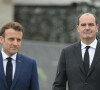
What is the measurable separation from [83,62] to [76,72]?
0.16 metres

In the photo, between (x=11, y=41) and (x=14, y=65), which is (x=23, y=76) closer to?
(x=14, y=65)

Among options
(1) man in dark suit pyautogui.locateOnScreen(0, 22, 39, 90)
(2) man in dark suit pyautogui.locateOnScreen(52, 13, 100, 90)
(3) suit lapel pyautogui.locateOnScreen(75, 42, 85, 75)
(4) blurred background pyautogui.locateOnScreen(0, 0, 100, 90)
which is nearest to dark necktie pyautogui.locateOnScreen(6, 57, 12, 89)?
(1) man in dark suit pyautogui.locateOnScreen(0, 22, 39, 90)

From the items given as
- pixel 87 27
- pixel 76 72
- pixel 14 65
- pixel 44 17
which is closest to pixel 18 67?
pixel 14 65

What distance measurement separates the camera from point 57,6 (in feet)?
103

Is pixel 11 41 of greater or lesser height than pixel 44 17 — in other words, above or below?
below

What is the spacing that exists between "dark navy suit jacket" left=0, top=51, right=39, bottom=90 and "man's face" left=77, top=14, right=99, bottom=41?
2.45 ft

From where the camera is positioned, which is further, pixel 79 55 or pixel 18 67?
pixel 79 55

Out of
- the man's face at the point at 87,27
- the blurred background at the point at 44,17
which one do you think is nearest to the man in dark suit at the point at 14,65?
the man's face at the point at 87,27

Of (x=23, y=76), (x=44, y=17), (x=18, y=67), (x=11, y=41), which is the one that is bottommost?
(x=23, y=76)

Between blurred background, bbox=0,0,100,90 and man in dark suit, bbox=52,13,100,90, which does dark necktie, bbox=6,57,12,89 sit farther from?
blurred background, bbox=0,0,100,90

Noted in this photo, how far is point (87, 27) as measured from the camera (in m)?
5.30

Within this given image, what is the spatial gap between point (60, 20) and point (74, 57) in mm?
25213

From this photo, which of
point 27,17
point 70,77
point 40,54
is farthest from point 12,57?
point 27,17

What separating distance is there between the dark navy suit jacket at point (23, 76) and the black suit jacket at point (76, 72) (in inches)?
15.8
